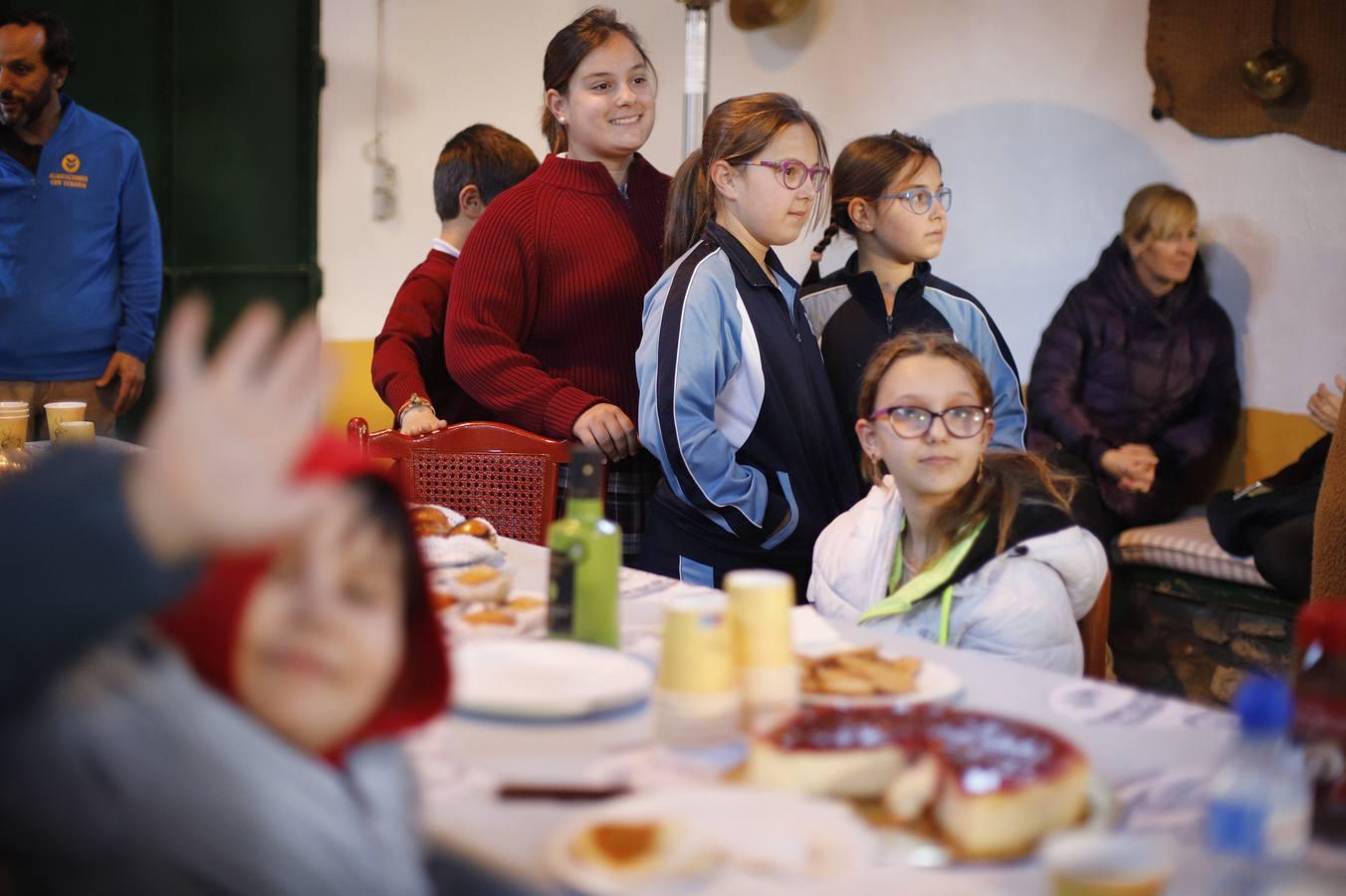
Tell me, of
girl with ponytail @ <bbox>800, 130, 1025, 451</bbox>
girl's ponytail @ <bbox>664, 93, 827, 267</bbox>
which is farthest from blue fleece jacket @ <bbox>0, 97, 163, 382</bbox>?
girl with ponytail @ <bbox>800, 130, 1025, 451</bbox>

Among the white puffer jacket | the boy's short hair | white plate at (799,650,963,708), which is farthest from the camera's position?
the boy's short hair

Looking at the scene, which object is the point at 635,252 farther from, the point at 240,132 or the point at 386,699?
the point at 240,132

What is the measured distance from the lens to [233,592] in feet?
2.85

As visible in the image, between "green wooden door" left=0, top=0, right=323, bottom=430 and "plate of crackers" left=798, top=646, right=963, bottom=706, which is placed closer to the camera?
"plate of crackers" left=798, top=646, right=963, bottom=706

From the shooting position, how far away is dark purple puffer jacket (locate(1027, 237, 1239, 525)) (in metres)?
4.23

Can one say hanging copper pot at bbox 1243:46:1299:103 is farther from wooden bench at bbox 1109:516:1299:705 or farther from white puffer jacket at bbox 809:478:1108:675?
white puffer jacket at bbox 809:478:1108:675

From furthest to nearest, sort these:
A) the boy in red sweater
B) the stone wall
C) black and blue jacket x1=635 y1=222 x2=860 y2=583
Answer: the stone wall
the boy in red sweater
black and blue jacket x1=635 y1=222 x2=860 y2=583

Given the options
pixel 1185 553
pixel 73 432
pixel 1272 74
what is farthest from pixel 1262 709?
pixel 1272 74

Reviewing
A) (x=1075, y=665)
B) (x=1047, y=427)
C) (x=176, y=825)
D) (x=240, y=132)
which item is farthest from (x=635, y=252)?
(x=240, y=132)

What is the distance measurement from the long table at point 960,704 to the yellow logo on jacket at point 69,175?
10.5 ft

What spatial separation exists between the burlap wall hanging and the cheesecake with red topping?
3553 millimetres

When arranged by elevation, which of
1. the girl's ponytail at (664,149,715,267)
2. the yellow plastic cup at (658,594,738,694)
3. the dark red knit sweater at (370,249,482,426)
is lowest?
the yellow plastic cup at (658,594,738,694)

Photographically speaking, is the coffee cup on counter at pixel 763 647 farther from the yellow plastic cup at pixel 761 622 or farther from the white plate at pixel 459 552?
the white plate at pixel 459 552

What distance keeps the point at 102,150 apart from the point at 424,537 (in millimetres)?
2646
